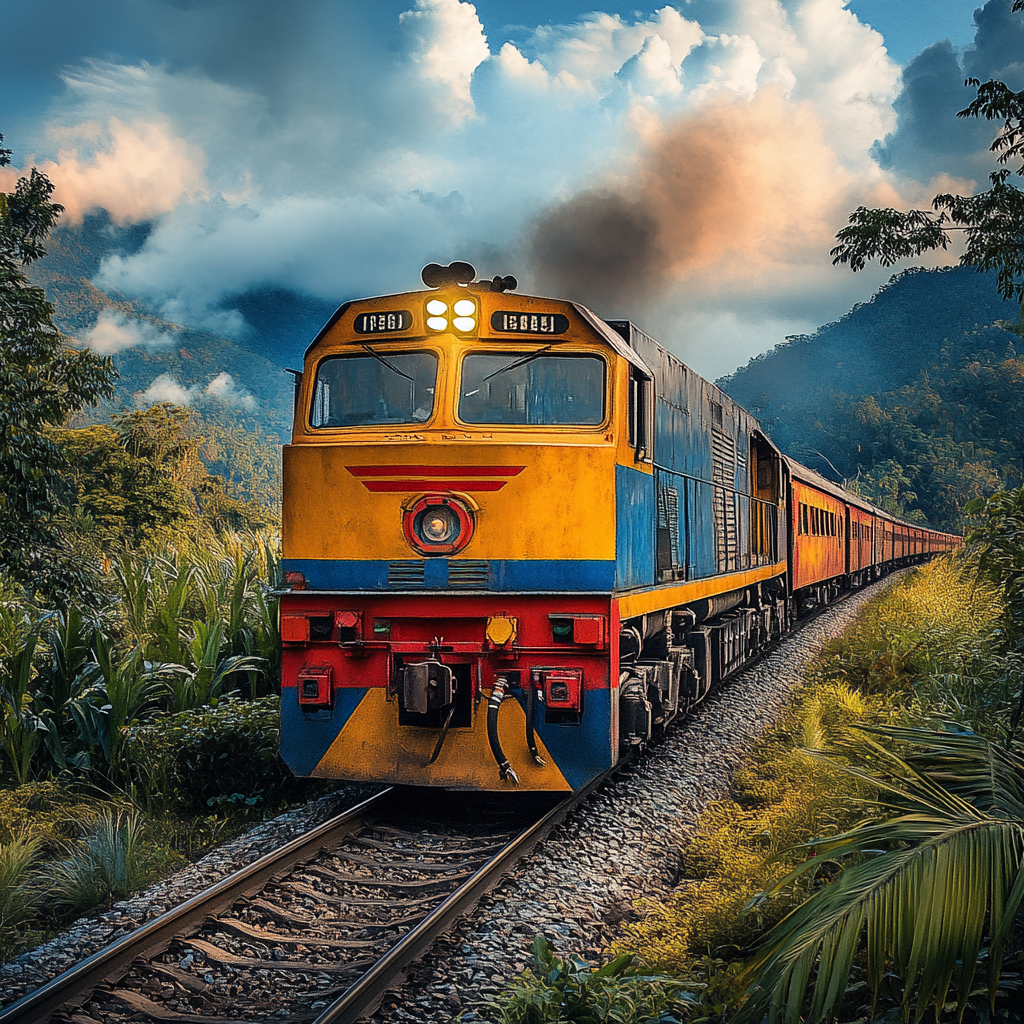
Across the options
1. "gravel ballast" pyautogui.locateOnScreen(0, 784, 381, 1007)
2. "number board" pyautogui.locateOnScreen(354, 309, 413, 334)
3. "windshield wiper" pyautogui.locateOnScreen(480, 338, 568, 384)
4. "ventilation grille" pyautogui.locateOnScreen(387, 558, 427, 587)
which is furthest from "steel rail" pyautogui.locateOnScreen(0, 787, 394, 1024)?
"number board" pyautogui.locateOnScreen(354, 309, 413, 334)

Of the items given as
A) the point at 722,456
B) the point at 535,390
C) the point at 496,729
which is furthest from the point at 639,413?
the point at 722,456

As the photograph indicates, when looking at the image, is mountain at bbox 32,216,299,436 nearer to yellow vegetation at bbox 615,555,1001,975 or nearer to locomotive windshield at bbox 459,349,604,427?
yellow vegetation at bbox 615,555,1001,975

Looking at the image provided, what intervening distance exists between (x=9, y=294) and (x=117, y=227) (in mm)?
104285

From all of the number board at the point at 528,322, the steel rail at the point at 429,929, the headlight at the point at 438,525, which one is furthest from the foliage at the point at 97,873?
the number board at the point at 528,322

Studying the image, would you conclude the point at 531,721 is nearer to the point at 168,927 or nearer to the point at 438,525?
the point at 438,525

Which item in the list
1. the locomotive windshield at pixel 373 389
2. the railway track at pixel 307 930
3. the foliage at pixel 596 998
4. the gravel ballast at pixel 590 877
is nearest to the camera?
the foliage at pixel 596 998

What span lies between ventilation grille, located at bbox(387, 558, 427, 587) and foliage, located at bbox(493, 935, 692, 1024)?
258 cm

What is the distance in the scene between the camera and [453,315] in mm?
5918

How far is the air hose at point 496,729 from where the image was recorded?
538 centimetres

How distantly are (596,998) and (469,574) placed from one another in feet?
9.06

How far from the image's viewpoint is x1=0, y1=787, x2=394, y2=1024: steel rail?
3.31 meters

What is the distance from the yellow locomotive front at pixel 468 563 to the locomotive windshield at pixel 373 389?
0.09 feet

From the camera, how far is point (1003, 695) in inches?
252

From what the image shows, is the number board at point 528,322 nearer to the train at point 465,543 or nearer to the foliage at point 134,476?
the train at point 465,543
